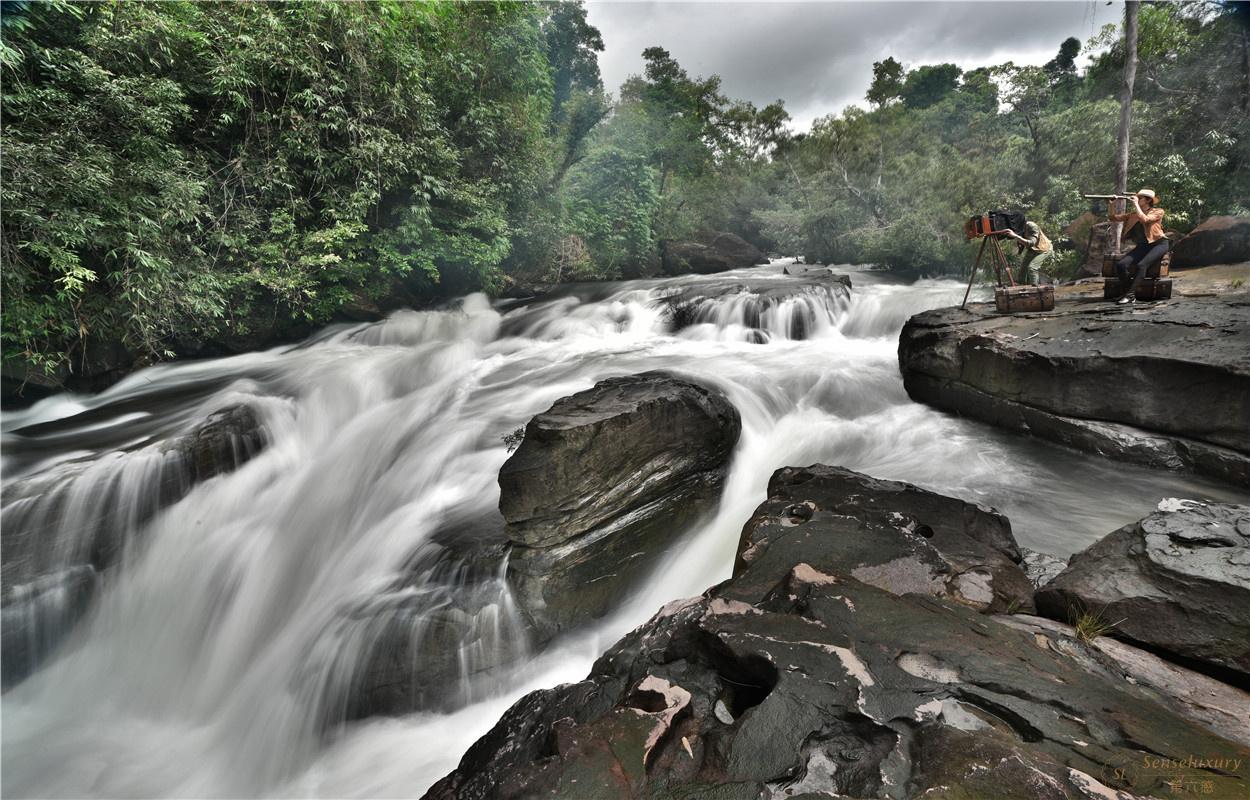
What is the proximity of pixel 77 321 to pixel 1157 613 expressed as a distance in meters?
11.1

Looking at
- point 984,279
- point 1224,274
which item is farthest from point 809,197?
point 1224,274

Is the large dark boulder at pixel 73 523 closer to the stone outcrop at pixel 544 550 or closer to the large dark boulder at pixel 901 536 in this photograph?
the stone outcrop at pixel 544 550

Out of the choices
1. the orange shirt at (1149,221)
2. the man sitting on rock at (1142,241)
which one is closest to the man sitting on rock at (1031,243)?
the man sitting on rock at (1142,241)

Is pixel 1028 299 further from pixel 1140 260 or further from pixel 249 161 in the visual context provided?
pixel 249 161

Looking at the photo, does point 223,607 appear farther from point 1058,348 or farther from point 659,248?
point 659,248

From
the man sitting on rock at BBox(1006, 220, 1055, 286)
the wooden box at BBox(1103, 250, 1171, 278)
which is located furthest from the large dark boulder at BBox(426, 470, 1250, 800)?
the man sitting on rock at BBox(1006, 220, 1055, 286)

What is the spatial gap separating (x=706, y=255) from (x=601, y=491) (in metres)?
19.8

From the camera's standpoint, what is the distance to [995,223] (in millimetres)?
6121

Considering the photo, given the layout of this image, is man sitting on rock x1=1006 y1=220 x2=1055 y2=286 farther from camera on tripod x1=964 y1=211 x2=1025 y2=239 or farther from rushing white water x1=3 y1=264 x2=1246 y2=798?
rushing white water x1=3 y1=264 x2=1246 y2=798

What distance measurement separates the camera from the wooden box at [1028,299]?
6.41 metres

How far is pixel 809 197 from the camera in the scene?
24844 millimetres

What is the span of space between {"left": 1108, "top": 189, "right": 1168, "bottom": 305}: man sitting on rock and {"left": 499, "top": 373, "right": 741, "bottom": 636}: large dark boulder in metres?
5.24

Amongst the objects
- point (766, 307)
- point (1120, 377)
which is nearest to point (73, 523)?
point (1120, 377)

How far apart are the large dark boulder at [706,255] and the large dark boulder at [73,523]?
61.1 feet
